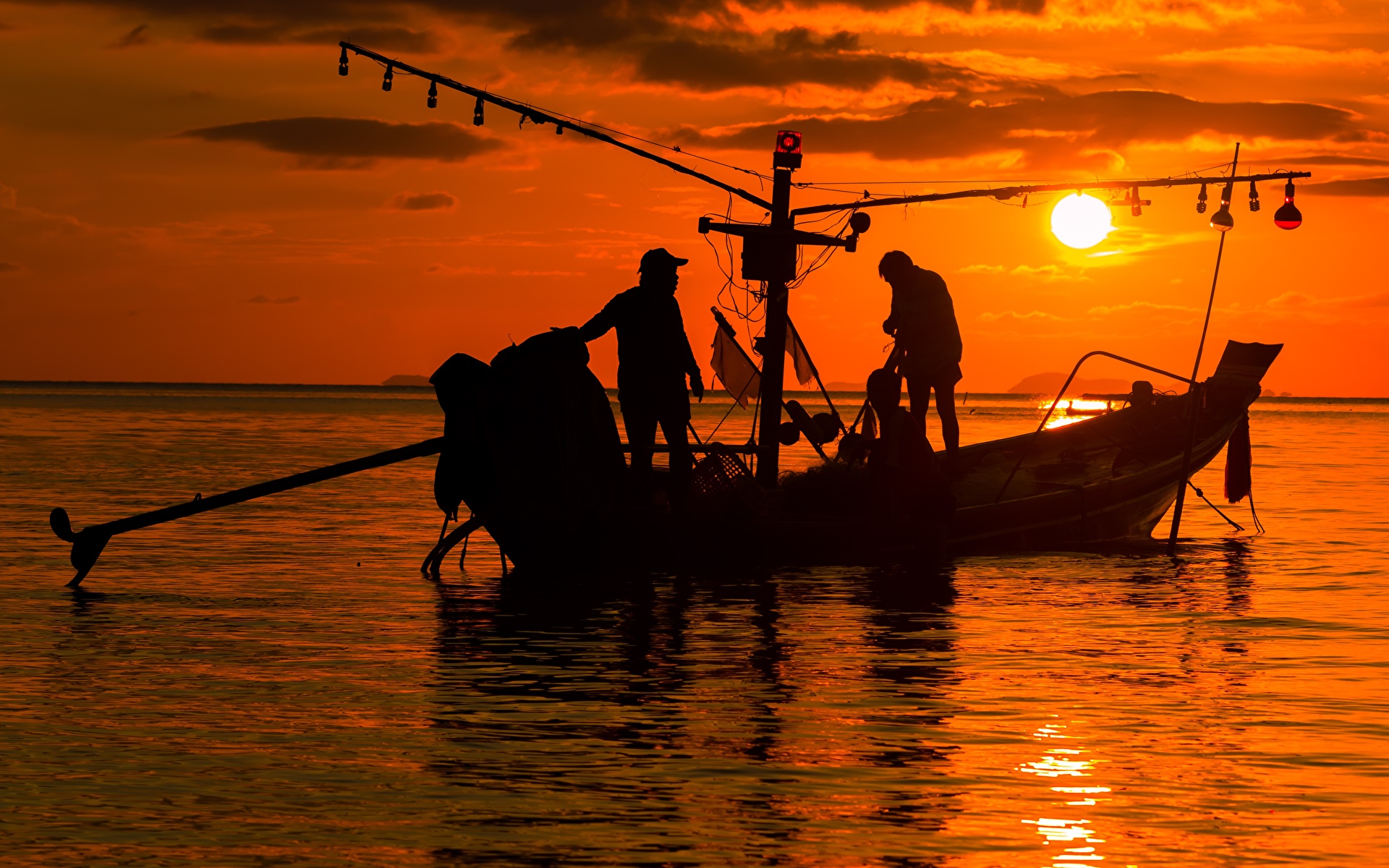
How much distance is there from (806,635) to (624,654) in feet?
5.91

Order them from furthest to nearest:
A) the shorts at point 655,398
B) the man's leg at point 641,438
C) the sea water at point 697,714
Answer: the man's leg at point 641,438 → the shorts at point 655,398 → the sea water at point 697,714

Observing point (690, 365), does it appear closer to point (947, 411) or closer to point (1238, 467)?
point (947, 411)

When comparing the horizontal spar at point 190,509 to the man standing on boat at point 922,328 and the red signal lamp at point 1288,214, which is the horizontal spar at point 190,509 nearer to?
the man standing on boat at point 922,328

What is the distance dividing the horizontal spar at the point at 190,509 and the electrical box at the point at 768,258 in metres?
6.00

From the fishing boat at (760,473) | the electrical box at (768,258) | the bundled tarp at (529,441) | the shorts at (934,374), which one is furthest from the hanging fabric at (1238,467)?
the bundled tarp at (529,441)

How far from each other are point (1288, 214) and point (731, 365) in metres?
10.8

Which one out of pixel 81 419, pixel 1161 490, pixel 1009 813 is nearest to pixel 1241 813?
pixel 1009 813

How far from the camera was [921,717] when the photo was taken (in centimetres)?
943

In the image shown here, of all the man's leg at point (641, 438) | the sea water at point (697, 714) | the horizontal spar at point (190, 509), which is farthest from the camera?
the man's leg at point (641, 438)

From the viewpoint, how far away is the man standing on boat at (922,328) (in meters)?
18.0

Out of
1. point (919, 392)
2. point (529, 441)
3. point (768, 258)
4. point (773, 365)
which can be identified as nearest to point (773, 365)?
point (773, 365)

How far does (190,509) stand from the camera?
1568 cm

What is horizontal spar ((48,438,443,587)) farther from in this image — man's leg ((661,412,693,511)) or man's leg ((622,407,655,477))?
man's leg ((661,412,693,511))

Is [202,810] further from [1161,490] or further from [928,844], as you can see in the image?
[1161,490]
